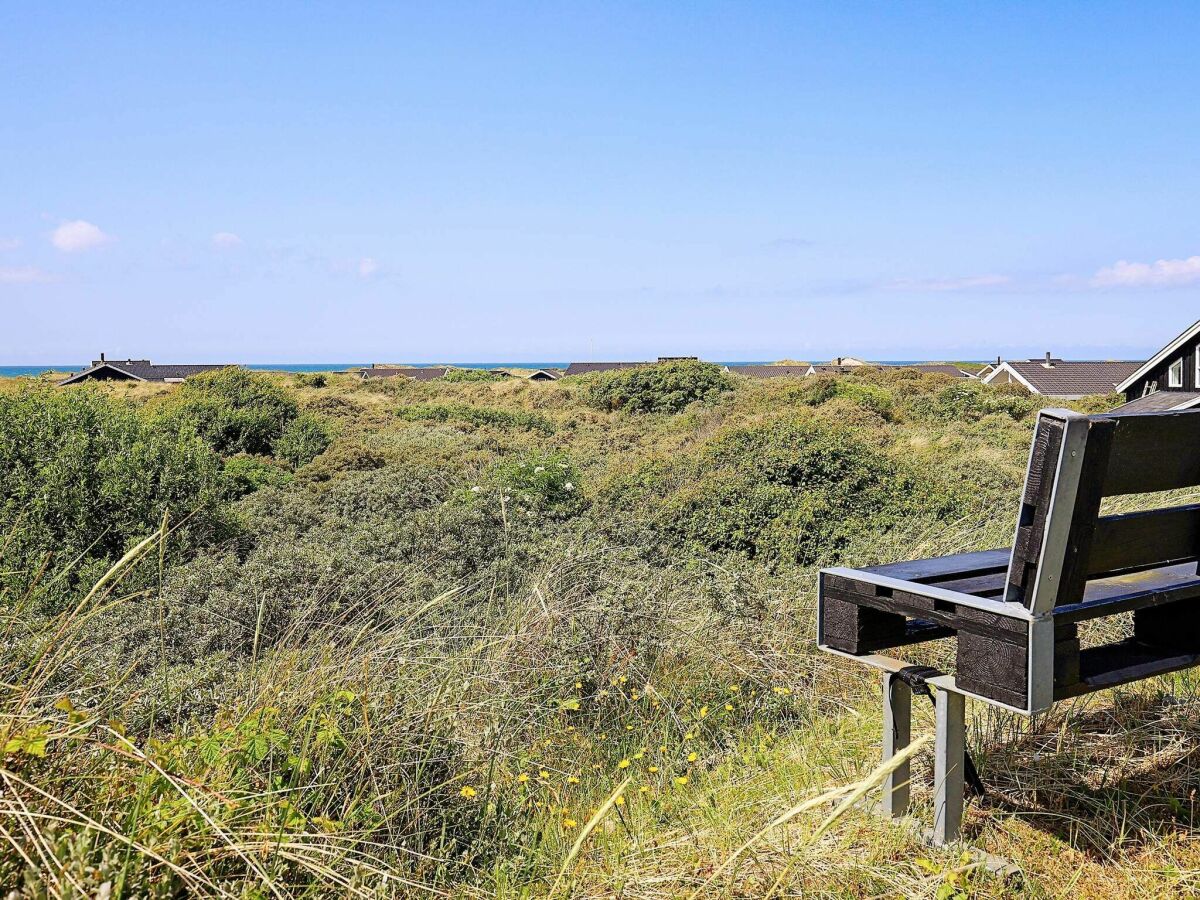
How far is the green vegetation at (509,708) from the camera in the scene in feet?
5.98

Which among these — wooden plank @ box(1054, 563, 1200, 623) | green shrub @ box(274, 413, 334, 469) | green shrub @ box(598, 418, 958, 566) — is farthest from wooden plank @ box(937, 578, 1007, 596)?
green shrub @ box(274, 413, 334, 469)

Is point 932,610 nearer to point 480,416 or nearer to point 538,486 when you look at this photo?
point 538,486

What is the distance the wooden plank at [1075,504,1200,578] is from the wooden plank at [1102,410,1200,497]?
0.08 m

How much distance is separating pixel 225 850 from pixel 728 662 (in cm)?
283

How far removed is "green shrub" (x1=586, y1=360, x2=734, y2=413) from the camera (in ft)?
88.9

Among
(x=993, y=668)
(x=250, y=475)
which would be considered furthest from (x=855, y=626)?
(x=250, y=475)

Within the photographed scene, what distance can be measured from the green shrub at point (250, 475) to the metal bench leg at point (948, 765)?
11609 millimetres

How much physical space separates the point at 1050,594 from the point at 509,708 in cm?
207

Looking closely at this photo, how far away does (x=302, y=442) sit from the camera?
659 inches

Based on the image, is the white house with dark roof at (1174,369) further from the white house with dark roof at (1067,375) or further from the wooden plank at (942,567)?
the wooden plank at (942,567)

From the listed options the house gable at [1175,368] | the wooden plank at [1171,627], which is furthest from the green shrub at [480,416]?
the house gable at [1175,368]

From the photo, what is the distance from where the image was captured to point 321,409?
76.3 feet

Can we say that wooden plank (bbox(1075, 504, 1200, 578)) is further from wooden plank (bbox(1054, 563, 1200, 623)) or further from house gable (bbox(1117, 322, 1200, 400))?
house gable (bbox(1117, 322, 1200, 400))

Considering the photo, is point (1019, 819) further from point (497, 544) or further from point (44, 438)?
point (44, 438)
